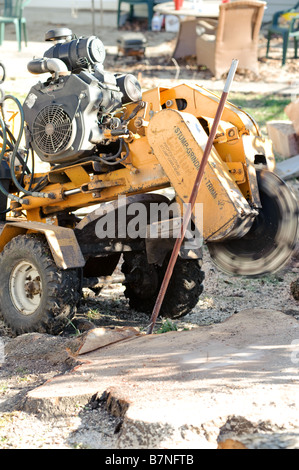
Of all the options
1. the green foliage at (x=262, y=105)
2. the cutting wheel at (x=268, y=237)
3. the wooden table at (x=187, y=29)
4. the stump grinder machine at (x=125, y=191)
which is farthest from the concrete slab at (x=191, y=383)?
the wooden table at (x=187, y=29)

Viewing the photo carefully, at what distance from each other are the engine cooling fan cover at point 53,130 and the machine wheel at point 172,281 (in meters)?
1.21

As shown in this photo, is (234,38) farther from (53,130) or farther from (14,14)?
(53,130)

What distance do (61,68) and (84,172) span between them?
0.85m

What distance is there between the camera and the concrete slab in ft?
12.7

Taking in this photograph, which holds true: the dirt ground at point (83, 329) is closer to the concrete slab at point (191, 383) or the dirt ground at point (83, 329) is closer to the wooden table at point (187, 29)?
the concrete slab at point (191, 383)

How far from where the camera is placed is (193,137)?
5594 millimetres

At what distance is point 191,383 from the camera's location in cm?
438

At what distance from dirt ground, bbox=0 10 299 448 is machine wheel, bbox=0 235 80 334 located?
0.54 ft

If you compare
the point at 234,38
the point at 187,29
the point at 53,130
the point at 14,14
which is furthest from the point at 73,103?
the point at 14,14

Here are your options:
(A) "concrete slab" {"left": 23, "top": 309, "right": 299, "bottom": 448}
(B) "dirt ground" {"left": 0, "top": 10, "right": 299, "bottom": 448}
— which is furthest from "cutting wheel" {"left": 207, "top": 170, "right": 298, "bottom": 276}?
(B) "dirt ground" {"left": 0, "top": 10, "right": 299, "bottom": 448}

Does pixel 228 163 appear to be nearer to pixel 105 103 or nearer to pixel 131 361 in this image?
pixel 105 103

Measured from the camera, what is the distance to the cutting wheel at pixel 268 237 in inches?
220

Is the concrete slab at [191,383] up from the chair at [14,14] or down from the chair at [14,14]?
down

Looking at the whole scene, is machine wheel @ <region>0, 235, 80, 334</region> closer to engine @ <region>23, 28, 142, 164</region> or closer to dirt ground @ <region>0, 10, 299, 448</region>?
dirt ground @ <region>0, 10, 299, 448</region>
